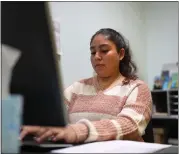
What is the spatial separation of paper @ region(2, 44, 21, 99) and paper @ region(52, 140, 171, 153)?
115 millimetres

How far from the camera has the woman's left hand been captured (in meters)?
0.37

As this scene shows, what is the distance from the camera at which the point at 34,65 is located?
36 cm

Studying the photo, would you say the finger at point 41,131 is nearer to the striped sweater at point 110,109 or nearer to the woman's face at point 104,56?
the striped sweater at point 110,109

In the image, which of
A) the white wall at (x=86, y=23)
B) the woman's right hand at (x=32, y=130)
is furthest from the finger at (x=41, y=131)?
the white wall at (x=86, y=23)

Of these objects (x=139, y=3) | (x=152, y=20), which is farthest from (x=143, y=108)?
(x=152, y=20)

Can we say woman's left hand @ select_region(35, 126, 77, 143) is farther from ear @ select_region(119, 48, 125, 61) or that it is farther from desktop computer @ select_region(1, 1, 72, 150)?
ear @ select_region(119, 48, 125, 61)

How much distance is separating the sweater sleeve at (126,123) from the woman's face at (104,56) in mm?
70

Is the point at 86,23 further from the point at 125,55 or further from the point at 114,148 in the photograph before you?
the point at 114,148

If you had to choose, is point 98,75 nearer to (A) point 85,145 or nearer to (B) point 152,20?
(A) point 85,145

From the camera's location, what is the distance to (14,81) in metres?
0.35

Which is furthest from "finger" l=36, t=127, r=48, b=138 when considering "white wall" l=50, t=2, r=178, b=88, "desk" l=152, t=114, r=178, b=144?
"desk" l=152, t=114, r=178, b=144

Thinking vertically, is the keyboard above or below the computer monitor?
below

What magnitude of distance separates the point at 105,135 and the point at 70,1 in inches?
11.5

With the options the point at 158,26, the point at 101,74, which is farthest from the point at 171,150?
the point at 158,26
